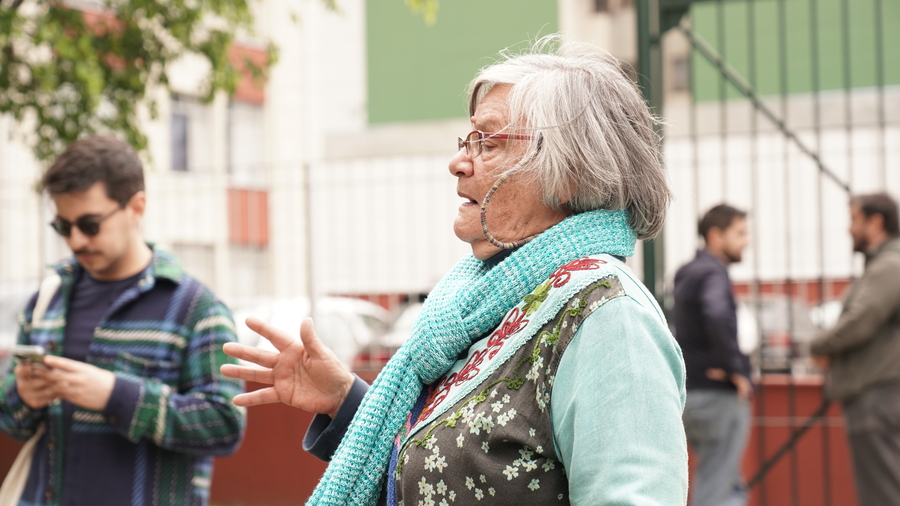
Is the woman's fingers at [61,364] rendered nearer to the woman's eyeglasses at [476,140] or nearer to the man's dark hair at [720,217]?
the woman's eyeglasses at [476,140]

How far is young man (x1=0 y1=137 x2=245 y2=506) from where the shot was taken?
259 centimetres

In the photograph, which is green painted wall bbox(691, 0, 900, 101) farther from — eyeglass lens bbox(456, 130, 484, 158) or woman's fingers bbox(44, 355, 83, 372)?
eyeglass lens bbox(456, 130, 484, 158)

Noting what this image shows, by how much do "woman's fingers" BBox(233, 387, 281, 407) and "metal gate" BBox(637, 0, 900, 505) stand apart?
1.22 metres

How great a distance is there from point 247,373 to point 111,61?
5.25 metres

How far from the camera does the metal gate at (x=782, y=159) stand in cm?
490

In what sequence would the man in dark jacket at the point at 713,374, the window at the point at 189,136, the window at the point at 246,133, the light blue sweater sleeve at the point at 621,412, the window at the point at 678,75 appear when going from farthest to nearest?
the window at the point at 678,75
the window at the point at 246,133
the window at the point at 189,136
the man in dark jacket at the point at 713,374
the light blue sweater sleeve at the point at 621,412

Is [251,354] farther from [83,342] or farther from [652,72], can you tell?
Result: [652,72]

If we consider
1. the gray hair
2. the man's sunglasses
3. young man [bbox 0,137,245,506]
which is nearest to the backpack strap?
young man [bbox 0,137,245,506]

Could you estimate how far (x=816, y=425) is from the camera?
6.06 meters

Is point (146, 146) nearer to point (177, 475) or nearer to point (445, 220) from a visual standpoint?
point (445, 220)

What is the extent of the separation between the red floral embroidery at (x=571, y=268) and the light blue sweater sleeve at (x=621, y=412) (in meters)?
0.10

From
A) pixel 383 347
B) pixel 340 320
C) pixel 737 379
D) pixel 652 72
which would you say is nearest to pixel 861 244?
pixel 737 379

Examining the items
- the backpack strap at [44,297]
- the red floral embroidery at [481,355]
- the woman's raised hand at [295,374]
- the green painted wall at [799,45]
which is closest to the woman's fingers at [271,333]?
the woman's raised hand at [295,374]

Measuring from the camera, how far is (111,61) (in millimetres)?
6531
